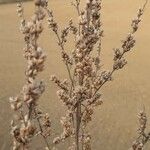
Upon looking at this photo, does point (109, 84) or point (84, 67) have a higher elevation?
→ point (109, 84)

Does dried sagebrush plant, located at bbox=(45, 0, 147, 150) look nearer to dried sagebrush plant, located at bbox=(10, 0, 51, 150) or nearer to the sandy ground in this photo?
dried sagebrush plant, located at bbox=(10, 0, 51, 150)

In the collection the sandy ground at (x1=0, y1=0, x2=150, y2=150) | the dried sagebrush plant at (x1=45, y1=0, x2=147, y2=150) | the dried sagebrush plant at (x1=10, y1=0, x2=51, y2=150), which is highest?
the sandy ground at (x1=0, y1=0, x2=150, y2=150)

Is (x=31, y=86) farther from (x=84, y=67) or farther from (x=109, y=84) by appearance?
(x=109, y=84)

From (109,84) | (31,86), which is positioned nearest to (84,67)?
(31,86)

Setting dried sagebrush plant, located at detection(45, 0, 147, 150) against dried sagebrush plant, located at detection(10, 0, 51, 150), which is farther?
dried sagebrush plant, located at detection(45, 0, 147, 150)

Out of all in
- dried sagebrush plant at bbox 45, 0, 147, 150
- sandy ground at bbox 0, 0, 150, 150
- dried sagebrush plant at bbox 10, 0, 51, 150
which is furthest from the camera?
sandy ground at bbox 0, 0, 150, 150

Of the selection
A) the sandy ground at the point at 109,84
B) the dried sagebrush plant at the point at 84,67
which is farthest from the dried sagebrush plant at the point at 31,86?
the sandy ground at the point at 109,84

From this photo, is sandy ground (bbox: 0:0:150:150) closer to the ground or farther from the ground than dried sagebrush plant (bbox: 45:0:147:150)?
farther from the ground

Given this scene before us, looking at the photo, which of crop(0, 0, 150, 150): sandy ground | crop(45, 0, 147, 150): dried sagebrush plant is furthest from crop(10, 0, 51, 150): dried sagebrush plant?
crop(0, 0, 150, 150): sandy ground

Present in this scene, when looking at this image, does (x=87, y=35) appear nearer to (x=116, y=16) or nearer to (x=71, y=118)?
(x=71, y=118)
